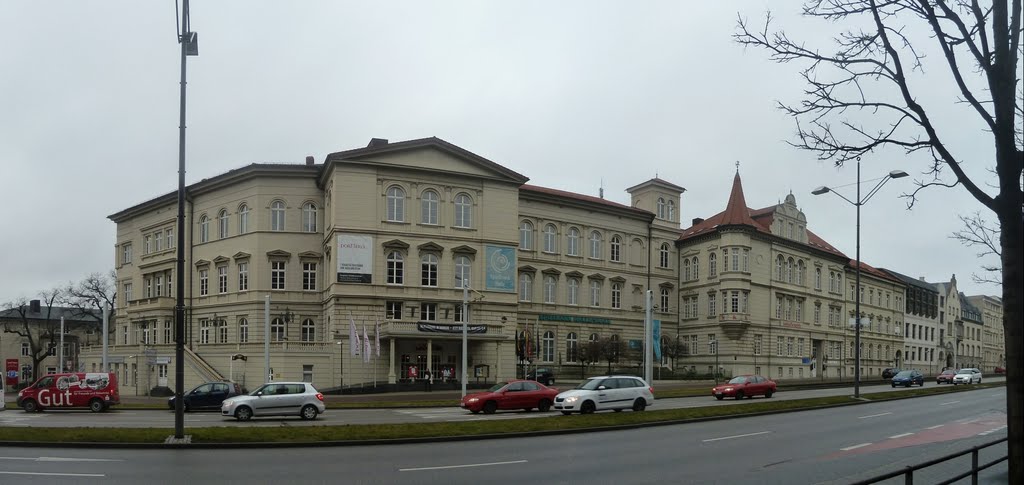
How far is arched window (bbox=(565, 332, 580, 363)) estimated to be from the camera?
229 feet

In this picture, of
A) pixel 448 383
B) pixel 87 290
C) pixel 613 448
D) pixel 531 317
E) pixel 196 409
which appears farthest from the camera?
pixel 87 290

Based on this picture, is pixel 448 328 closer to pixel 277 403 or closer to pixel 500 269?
pixel 500 269

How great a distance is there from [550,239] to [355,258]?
20529 millimetres

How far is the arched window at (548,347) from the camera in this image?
68625 mm

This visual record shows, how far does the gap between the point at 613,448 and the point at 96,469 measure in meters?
10.9

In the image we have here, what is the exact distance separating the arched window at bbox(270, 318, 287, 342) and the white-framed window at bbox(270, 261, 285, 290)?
7.88ft

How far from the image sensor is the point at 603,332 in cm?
7269

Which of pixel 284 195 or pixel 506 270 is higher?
pixel 284 195

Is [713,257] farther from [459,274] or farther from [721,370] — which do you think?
Result: [459,274]

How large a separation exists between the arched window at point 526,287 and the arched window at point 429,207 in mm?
12630

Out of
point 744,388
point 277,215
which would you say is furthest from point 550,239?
point 744,388

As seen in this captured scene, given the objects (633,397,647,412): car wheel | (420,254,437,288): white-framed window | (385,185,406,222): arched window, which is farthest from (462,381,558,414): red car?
(385,185,406,222): arched window

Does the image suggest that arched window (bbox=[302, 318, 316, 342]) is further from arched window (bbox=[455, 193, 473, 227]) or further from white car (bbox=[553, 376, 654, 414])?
white car (bbox=[553, 376, 654, 414])

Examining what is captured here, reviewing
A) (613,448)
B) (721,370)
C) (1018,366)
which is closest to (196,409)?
(613,448)
